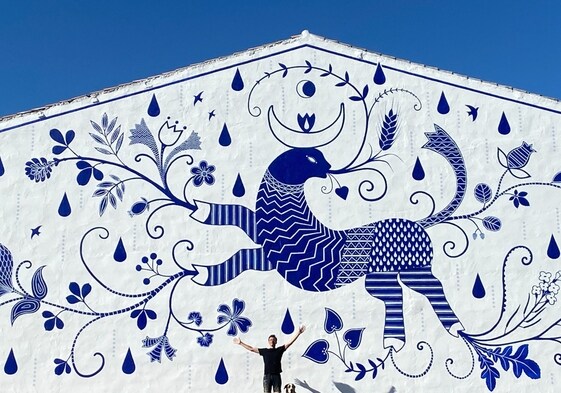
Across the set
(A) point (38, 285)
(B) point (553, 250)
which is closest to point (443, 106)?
(B) point (553, 250)

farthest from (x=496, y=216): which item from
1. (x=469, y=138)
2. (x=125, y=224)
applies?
(x=125, y=224)

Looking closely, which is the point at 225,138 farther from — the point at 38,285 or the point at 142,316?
the point at 38,285

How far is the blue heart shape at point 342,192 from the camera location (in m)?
11.7

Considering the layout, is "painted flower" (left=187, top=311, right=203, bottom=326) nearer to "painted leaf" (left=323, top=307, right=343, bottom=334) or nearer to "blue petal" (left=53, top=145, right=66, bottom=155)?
"painted leaf" (left=323, top=307, right=343, bottom=334)

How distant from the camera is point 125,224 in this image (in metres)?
11.6

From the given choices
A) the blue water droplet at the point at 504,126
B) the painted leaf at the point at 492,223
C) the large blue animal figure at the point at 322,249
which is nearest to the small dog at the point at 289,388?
the large blue animal figure at the point at 322,249

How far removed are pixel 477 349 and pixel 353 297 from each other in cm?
184

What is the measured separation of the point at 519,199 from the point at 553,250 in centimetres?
85

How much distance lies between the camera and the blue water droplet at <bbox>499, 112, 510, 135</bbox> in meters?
12.0

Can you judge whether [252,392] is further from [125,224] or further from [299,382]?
[125,224]

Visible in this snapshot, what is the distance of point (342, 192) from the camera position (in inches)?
460

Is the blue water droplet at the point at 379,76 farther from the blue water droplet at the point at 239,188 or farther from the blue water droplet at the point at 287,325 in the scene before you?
the blue water droplet at the point at 287,325

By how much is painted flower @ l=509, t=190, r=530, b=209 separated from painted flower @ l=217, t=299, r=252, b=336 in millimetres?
4132

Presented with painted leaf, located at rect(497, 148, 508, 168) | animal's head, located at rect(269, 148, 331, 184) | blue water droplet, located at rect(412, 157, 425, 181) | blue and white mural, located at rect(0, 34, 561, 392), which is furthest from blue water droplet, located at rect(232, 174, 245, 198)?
painted leaf, located at rect(497, 148, 508, 168)
